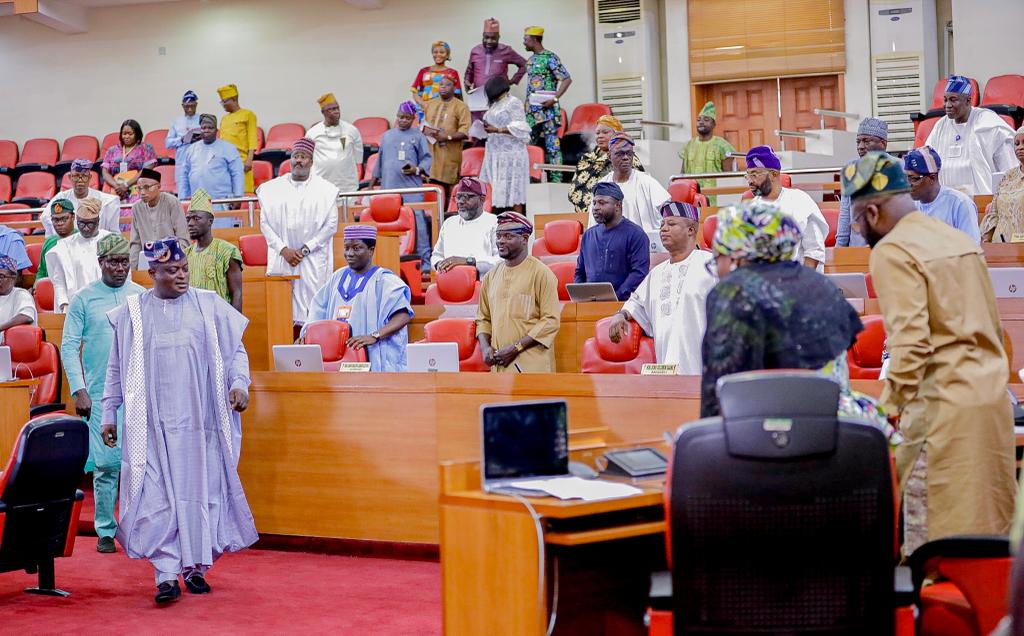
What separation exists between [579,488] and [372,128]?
12.8m

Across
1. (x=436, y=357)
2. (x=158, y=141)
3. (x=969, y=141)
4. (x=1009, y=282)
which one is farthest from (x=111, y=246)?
(x=158, y=141)

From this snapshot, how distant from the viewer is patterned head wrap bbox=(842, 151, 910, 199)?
3410 millimetres

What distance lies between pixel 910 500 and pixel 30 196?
14.0m

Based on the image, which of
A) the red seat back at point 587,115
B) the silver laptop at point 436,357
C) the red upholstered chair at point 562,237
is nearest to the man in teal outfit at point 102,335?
the silver laptop at point 436,357

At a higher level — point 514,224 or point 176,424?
point 514,224

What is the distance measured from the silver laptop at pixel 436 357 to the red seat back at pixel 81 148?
470 inches

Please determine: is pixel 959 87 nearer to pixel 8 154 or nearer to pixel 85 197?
pixel 85 197

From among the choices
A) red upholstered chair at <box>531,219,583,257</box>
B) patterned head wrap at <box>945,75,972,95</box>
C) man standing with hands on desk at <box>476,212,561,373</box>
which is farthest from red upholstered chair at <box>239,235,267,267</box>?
patterned head wrap at <box>945,75,972,95</box>

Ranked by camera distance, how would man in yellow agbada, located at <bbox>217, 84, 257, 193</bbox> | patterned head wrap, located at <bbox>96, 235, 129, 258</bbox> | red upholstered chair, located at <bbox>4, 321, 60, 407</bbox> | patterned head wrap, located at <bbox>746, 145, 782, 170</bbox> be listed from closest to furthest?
patterned head wrap, located at <bbox>96, 235, 129, 258</bbox> → patterned head wrap, located at <bbox>746, 145, 782, 170</bbox> → red upholstered chair, located at <bbox>4, 321, 60, 407</bbox> → man in yellow agbada, located at <bbox>217, 84, 257, 193</bbox>

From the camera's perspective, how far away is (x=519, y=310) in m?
6.60

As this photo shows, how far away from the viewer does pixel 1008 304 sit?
617 cm

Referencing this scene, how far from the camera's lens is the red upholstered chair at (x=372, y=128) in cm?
1571

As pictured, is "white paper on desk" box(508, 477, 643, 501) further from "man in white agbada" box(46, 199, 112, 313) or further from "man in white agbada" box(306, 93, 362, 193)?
"man in white agbada" box(306, 93, 362, 193)

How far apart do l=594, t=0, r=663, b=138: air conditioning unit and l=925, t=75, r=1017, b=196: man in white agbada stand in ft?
20.5
